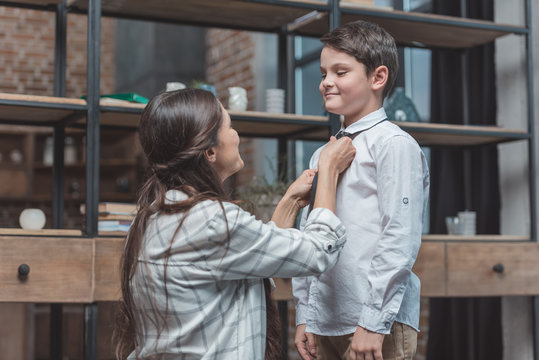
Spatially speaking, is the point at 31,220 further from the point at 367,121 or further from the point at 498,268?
the point at 498,268

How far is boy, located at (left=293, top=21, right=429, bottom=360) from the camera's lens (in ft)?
4.98

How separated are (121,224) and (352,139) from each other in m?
1.23

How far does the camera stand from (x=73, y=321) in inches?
229

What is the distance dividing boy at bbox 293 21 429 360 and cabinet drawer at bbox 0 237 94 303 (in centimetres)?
102

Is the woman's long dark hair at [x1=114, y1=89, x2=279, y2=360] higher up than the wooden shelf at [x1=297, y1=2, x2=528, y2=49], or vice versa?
the wooden shelf at [x1=297, y1=2, x2=528, y2=49]

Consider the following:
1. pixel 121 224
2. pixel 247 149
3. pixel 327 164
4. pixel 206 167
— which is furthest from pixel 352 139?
pixel 247 149

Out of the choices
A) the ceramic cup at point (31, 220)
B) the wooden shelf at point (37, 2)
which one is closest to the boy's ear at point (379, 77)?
the ceramic cup at point (31, 220)

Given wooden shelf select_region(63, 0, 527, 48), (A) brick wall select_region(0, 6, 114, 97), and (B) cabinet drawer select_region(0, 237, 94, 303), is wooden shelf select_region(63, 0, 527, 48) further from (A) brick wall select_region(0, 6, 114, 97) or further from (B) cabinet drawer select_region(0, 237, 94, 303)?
(A) brick wall select_region(0, 6, 114, 97)

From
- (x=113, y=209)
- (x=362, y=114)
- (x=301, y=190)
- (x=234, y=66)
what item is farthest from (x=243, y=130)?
(x=234, y=66)

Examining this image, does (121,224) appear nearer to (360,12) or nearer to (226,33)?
(360,12)

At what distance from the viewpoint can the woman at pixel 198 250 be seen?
4.16 ft

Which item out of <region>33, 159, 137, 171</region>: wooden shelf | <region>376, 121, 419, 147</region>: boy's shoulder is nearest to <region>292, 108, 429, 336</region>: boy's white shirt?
<region>376, 121, 419, 147</region>: boy's shoulder

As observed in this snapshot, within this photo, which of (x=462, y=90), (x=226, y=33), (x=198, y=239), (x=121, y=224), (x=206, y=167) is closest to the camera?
(x=198, y=239)

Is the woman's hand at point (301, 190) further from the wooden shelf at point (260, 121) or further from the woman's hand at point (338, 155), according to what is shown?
the wooden shelf at point (260, 121)
